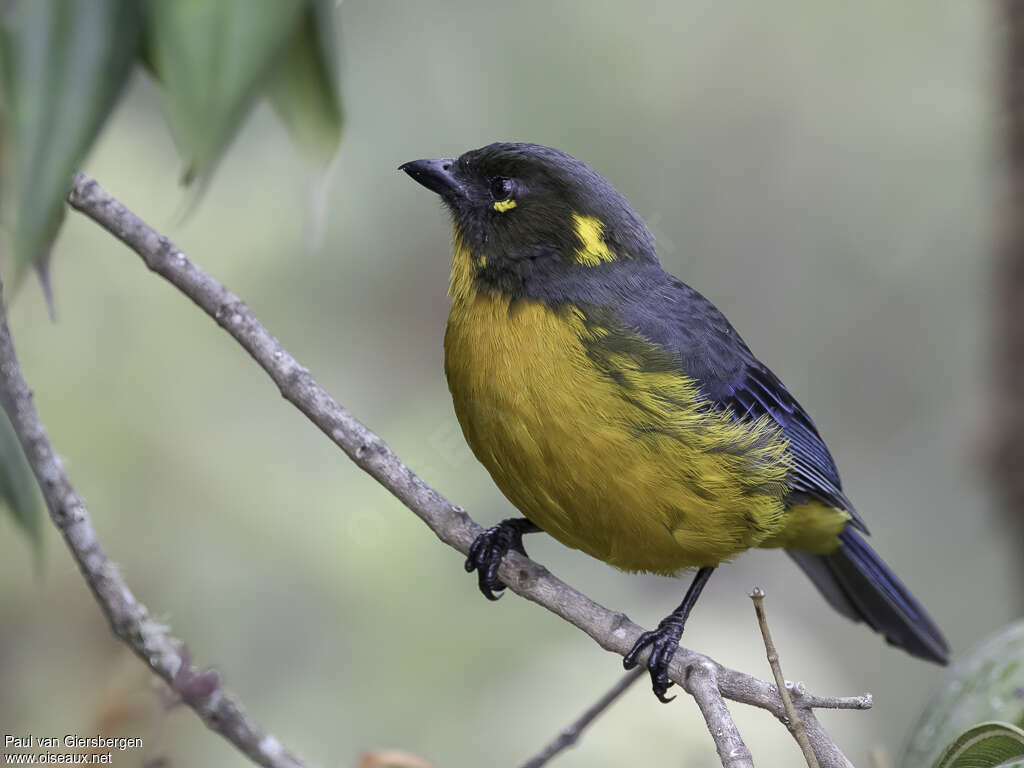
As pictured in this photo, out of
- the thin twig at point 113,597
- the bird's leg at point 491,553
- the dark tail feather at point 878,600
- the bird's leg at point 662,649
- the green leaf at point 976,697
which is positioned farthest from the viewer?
the dark tail feather at point 878,600

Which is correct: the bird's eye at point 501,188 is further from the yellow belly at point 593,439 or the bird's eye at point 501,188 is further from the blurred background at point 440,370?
the blurred background at point 440,370

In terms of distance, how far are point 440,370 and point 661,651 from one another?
290 centimetres

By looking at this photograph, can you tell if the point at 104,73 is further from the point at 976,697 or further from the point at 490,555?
the point at 976,697

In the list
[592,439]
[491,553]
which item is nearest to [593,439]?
[592,439]

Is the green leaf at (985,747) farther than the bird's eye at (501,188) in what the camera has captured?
Answer: No

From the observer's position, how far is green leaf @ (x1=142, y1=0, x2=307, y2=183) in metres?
2.05

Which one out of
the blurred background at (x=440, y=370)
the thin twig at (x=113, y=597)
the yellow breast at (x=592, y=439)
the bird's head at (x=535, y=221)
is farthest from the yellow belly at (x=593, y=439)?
the blurred background at (x=440, y=370)

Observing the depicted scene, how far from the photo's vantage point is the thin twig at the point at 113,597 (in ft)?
8.09

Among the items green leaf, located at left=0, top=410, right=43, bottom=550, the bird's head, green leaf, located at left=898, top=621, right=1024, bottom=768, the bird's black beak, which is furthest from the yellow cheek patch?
green leaf, located at left=0, top=410, right=43, bottom=550

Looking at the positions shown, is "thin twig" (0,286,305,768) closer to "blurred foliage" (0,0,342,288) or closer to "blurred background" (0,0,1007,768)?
"blurred background" (0,0,1007,768)

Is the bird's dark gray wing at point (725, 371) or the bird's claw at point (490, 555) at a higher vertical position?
the bird's dark gray wing at point (725, 371)

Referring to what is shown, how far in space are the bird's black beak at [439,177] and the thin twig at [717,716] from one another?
146 cm

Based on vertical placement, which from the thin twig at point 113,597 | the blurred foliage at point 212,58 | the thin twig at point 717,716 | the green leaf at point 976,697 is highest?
the blurred foliage at point 212,58

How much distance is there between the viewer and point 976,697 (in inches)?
90.8
